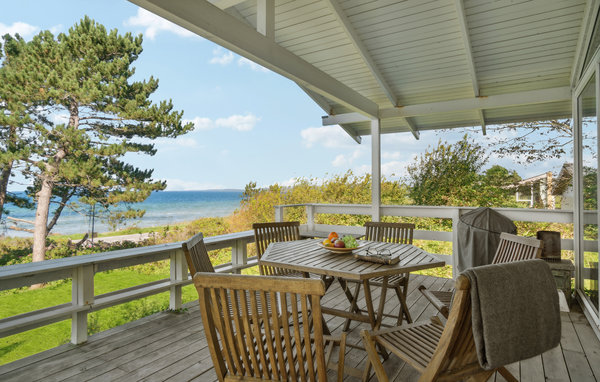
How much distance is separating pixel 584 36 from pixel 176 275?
4.63 meters

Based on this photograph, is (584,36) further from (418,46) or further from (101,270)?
(101,270)

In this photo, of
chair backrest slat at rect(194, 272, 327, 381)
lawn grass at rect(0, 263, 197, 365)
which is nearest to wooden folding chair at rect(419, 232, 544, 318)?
chair backrest slat at rect(194, 272, 327, 381)

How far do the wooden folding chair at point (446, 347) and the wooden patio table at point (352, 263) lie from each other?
0.42 metres

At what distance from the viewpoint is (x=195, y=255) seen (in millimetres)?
1869

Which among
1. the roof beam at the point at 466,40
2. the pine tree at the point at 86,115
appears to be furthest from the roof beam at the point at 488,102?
the pine tree at the point at 86,115

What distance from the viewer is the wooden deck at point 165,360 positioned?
220 centimetres

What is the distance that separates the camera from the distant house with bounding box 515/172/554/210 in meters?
5.46

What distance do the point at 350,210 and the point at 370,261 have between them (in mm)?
3415

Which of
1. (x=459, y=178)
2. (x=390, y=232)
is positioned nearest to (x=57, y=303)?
(x=390, y=232)

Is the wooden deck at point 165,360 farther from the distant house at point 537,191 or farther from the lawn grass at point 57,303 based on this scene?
the lawn grass at point 57,303

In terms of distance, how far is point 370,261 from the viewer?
2377 millimetres

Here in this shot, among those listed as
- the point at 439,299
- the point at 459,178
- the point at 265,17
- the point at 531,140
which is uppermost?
the point at 265,17

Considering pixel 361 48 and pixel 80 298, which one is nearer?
pixel 80 298

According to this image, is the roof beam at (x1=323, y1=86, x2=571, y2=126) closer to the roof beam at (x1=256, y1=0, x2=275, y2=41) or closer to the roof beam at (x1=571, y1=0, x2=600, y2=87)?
the roof beam at (x1=571, y1=0, x2=600, y2=87)
